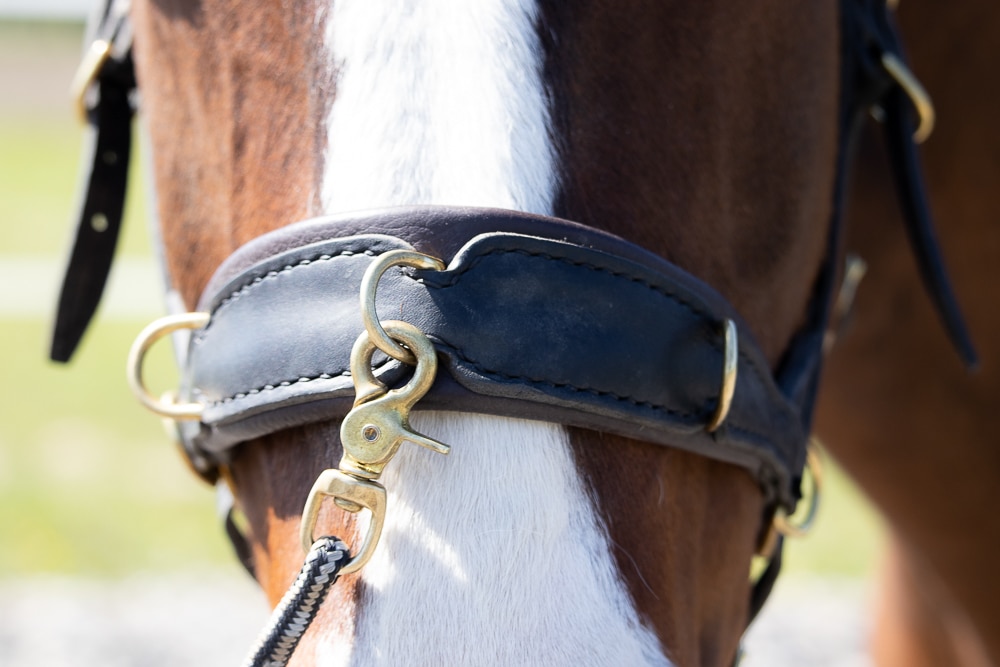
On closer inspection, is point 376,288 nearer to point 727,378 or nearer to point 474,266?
point 474,266

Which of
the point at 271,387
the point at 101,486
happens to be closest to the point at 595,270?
the point at 271,387

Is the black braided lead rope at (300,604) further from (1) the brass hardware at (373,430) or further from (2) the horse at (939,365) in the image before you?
(2) the horse at (939,365)

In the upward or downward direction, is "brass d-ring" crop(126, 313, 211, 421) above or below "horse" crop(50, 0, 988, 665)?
below

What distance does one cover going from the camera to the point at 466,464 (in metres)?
0.81

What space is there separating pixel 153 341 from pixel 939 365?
140cm

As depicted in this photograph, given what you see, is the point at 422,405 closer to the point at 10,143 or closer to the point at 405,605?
the point at 405,605

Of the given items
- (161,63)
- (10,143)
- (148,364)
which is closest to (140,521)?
(148,364)

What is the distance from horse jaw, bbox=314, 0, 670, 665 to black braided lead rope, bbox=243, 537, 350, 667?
0.07 ft

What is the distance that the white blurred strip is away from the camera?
847 cm

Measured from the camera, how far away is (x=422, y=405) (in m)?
0.83

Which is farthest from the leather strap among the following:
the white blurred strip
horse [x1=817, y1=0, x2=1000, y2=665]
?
the white blurred strip

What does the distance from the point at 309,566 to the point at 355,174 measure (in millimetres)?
326

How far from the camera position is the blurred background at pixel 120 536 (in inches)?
175

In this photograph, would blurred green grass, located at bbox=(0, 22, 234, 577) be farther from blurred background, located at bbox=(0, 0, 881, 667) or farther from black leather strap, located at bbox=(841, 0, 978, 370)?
black leather strap, located at bbox=(841, 0, 978, 370)
